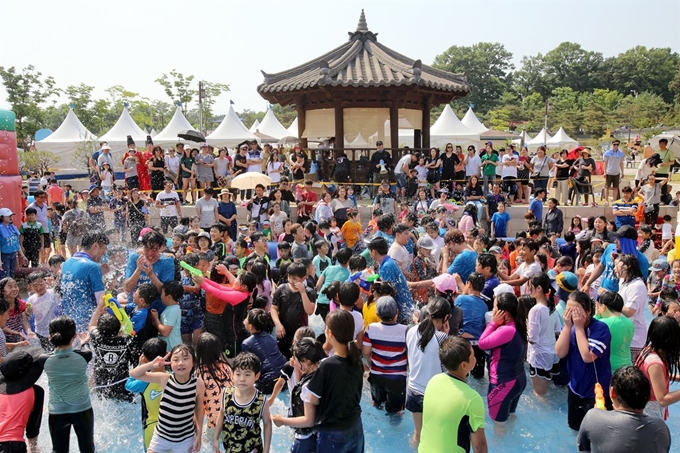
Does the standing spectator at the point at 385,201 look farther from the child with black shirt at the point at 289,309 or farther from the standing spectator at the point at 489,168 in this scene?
the child with black shirt at the point at 289,309

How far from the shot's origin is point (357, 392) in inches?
151

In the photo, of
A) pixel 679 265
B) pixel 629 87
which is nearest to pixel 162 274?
pixel 679 265

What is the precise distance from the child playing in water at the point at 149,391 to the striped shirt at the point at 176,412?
0.37 m

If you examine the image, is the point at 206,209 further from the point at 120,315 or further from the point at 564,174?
the point at 564,174

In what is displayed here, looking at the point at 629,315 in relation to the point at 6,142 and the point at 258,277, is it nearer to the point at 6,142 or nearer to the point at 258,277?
the point at 258,277

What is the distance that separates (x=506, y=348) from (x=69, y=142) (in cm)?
3455

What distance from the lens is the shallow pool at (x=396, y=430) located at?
5.35m

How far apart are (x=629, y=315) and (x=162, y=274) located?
502cm

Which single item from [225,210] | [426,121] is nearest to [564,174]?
[426,121]

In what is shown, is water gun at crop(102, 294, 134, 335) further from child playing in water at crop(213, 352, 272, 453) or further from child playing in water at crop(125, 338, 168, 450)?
child playing in water at crop(213, 352, 272, 453)

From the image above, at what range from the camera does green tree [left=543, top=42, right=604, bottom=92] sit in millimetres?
82625

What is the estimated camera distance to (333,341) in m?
3.85

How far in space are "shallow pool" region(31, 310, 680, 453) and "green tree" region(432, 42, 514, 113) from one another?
82.0 m

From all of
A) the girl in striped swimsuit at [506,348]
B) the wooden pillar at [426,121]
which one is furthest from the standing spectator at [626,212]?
the girl in striped swimsuit at [506,348]
